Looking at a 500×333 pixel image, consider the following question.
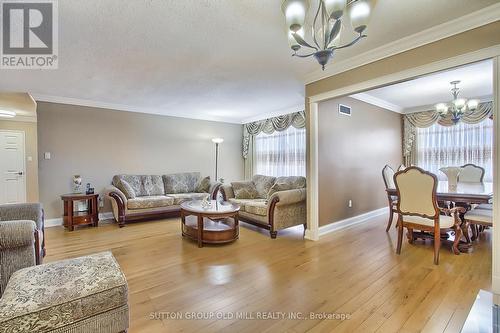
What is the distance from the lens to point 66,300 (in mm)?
1300

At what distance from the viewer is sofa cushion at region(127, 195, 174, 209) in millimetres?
4559

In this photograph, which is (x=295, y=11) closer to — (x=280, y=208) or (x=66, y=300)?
(x=66, y=300)

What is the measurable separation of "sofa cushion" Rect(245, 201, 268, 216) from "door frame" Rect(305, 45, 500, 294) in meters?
0.71

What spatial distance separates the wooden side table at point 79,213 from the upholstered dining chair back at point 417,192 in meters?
5.08

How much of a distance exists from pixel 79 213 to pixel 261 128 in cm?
453

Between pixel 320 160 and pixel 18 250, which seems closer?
pixel 18 250

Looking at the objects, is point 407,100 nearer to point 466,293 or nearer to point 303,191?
point 303,191

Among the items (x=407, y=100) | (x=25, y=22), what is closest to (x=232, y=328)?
(x=25, y=22)

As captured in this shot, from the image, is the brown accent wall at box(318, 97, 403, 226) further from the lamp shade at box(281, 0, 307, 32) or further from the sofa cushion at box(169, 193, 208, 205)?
the sofa cushion at box(169, 193, 208, 205)

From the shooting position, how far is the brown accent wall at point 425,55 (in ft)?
6.91

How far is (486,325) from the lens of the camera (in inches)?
56.4

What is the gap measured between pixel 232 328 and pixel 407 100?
18.1 ft

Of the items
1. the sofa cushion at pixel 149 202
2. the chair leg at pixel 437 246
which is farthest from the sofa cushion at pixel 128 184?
the chair leg at pixel 437 246

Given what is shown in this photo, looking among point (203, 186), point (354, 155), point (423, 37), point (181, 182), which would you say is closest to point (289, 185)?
point (354, 155)
